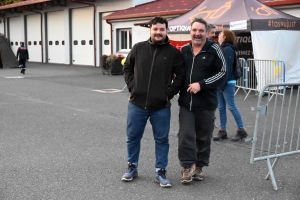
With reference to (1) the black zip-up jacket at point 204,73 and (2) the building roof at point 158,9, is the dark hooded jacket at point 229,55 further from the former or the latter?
(2) the building roof at point 158,9

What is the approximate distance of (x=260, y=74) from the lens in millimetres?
13297

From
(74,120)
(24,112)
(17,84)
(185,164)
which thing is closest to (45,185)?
(185,164)

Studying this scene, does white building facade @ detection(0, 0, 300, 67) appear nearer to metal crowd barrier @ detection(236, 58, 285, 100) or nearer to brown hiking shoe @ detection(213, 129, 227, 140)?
metal crowd barrier @ detection(236, 58, 285, 100)

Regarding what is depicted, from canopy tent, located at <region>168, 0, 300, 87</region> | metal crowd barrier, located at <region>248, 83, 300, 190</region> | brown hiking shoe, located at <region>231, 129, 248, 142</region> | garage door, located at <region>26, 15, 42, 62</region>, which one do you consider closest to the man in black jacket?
metal crowd barrier, located at <region>248, 83, 300, 190</region>

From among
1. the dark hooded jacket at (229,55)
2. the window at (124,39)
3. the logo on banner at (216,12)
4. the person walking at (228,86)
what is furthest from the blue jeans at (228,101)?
the window at (124,39)

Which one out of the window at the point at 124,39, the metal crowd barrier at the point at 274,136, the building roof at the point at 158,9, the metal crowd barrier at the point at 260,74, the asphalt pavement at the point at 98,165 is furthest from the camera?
the window at the point at 124,39

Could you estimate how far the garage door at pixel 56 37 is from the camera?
32688 mm

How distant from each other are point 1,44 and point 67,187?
25.9 meters

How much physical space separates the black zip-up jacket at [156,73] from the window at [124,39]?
2136cm

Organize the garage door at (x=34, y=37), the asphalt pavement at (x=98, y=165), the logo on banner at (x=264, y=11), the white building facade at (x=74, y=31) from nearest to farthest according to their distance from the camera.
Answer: the asphalt pavement at (x=98, y=165) → the logo on banner at (x=264, y=11) → the white building facade at (x=74, y=31) → the garage door at (x=34, y=37)

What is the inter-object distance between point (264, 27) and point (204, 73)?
30.4ft

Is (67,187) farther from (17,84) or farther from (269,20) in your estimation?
(17,84)

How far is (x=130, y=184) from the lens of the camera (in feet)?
17.4

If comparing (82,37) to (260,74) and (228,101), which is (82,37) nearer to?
(260,74)
